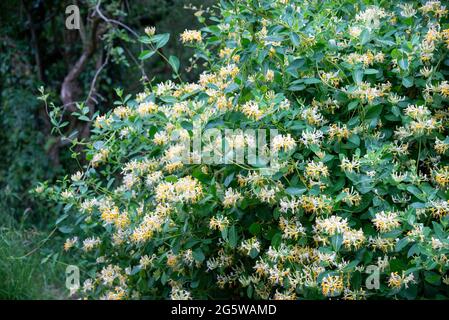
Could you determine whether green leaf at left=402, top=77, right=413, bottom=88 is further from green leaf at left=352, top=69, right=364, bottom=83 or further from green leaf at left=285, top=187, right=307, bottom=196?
green leaf at left=285, top=187, right=307, bottom=196

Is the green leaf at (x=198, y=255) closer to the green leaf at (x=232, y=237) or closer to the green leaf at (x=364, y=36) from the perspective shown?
the green leaf at (x=232, y=237)

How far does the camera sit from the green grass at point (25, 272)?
3.47 m

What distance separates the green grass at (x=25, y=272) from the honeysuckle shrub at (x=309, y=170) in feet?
4.52

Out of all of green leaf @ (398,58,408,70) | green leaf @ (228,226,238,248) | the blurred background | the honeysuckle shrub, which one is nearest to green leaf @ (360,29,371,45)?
the honeysuckle shrub

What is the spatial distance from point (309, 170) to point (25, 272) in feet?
7.94

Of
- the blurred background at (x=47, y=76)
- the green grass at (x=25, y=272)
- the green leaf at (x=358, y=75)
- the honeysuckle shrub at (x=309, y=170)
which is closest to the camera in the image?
the honeysuckle shrub at (x=309, y=170)

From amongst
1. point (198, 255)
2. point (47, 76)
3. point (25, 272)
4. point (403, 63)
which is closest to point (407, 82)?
point (403, 63)

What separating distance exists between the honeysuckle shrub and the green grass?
1377mm

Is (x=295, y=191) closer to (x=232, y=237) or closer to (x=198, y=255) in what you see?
(x=232, y=237)

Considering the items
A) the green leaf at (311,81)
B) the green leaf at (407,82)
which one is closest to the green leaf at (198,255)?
the green leaf at (311,81)

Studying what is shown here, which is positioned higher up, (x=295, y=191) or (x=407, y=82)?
(x=407, y=82)

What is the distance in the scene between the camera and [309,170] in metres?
1.78

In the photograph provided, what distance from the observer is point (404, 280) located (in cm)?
162

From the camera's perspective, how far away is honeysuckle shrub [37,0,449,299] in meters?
1.71
